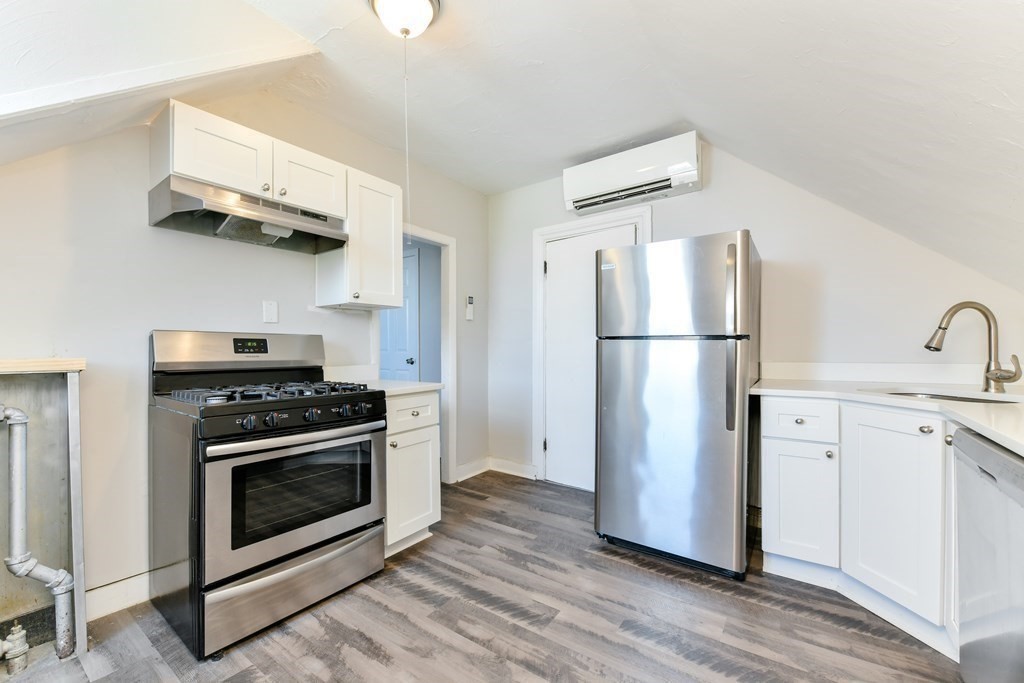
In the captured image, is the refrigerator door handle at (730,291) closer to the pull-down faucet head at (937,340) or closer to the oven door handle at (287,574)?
the pull-down faucet head at (937,340)

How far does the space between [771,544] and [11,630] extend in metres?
3.13

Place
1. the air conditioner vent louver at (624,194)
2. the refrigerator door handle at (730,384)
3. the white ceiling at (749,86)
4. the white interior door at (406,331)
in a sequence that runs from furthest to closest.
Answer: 1. the white interior door at (406,331)
2. the air conditioner vent louver at (624,194)
3. the refrigerator door handle at (730,384)
4. the white ceiling at (749,86)

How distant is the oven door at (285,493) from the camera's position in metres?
1.52

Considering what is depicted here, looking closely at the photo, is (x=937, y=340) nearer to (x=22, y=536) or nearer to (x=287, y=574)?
(x=287, y=574)

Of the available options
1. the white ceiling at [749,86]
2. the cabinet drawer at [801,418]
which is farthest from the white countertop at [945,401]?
the white ceiling at [749,86]

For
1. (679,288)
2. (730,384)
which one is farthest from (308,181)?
(730,384)

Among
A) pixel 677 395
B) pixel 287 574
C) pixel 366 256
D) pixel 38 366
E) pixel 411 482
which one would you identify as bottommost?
pixel 287 574

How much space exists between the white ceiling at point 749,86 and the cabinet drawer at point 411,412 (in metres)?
1.68

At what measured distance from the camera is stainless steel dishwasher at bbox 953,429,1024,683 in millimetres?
908

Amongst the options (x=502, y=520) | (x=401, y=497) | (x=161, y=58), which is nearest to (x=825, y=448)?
(x=502, y=520)

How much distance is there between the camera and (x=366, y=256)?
2389 mm

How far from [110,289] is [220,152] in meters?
0.74

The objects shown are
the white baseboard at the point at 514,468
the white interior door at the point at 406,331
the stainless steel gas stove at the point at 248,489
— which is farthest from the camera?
the white interior door at the point at 406,331

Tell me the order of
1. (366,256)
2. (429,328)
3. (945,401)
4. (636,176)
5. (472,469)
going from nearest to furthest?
(945,401) → (366,256) → (636,176) → (472,469) → (429,328)
